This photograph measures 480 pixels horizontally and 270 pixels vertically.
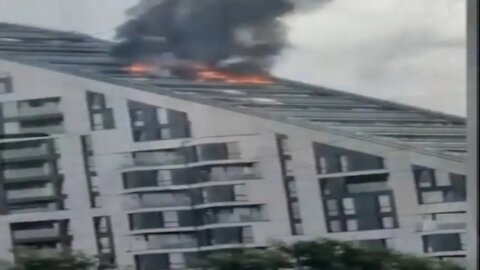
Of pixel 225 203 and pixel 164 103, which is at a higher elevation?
pixel 164 103

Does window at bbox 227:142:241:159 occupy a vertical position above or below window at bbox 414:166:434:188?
above

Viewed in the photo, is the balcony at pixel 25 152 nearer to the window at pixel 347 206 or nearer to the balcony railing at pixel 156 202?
the balcony railing at pixel 156 202

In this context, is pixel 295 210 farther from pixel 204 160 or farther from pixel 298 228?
pixel 204 160

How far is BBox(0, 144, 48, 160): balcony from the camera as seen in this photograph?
1.59 m

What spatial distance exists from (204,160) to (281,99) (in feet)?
0.68

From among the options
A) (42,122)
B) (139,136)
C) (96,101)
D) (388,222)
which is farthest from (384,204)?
(42,122)

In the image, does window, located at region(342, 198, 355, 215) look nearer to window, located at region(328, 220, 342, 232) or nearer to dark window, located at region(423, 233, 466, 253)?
window, located at region(328, 220, 342, 232)

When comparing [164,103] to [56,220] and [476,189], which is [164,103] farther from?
[476,189]

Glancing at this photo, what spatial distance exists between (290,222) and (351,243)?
14cm

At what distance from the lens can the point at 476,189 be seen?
1565mm

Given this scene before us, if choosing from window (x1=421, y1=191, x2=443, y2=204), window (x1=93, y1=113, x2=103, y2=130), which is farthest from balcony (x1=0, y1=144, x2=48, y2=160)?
window (x1=421, y1=191, x2=443, y2=204)

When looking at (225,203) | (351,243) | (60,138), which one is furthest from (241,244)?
(60,138)

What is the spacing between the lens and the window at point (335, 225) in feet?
5.17

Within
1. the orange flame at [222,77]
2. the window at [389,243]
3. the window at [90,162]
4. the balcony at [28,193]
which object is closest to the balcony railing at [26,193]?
the balcony at [28,193]
